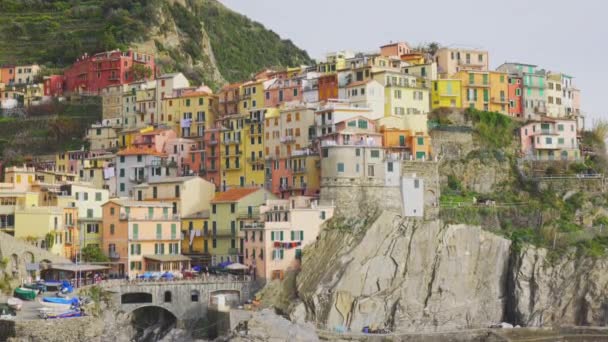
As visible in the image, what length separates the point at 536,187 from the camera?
94.6 metres

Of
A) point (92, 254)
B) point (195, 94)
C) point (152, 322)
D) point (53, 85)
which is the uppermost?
point (53, 85)

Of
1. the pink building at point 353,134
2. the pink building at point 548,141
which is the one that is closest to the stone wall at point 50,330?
the pink building at point 353,134

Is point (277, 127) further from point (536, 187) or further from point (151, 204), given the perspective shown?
point (536, 187)

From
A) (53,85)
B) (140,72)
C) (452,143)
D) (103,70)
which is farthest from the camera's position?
(53,85)

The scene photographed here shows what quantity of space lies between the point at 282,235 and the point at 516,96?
2776 cm

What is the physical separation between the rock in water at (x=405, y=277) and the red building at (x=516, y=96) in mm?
18218

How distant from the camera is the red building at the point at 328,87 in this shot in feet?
318

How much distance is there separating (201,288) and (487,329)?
60.8 ft

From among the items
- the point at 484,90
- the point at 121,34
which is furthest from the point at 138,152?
the point at 121,34

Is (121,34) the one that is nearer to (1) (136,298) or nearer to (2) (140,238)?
(2) (140,238)

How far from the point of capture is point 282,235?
3317 inches

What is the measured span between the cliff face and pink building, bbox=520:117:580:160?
1333 cm

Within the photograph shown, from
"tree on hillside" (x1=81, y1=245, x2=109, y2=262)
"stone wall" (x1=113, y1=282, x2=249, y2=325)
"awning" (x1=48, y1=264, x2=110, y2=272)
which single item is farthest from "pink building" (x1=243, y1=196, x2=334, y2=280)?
"awning" (x1=48, y1=264, x2=110, y2=272)

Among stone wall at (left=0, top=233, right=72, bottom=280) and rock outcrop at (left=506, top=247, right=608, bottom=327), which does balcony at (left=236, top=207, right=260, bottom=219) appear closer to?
stone wall at (left=0, top=233, right=72, bottom=280)
